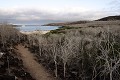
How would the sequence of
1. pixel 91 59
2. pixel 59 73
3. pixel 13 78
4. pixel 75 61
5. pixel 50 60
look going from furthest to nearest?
pixel 50 60 < pixel 75 61 < pixel 59 73 < pixel 91 59 < pixel 13 78

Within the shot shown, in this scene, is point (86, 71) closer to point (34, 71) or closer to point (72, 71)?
point (72, 71)

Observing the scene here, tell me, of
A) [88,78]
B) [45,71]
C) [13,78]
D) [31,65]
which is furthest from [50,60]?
[13,78]

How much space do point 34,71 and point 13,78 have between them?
6.47 meters

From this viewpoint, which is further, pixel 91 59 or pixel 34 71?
pixel 34 71

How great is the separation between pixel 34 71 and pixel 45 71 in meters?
1.34

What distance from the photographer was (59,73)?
24.6m

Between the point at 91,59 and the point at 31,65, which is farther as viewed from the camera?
the point at 31,65

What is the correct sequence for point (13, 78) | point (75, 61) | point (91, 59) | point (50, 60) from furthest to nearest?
point (50, 60), point (75, 61), point (91, 59), point (13, 78)

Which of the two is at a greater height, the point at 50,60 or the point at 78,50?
the point at 78,50

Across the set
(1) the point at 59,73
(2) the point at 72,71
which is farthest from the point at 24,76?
(2) the point at 72,71

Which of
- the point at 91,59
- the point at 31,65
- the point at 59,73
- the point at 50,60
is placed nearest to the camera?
the point at 91,59

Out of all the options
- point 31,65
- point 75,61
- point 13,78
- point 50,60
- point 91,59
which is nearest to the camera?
point 13,78

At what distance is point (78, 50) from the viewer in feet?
89.0

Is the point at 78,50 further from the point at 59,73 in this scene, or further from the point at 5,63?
the point at 5,63
